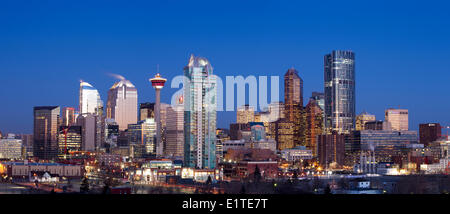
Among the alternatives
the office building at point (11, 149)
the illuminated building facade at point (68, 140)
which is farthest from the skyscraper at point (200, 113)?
the office building at point (11, 149)

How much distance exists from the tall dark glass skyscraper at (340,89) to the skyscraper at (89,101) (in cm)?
4654

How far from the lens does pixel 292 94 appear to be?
130 m

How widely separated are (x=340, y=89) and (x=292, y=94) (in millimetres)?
10616

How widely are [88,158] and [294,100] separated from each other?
44.8 meters

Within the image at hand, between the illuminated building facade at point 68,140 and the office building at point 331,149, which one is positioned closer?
the office building at point 331,149

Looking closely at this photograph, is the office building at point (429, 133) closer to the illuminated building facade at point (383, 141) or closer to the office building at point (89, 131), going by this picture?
the illuminated building facade at point (383, 141)

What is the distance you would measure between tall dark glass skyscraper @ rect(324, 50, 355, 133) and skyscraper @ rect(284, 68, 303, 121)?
6272mm

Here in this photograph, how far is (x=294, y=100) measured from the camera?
423ft

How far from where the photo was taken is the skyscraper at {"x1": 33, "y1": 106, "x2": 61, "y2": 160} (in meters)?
114

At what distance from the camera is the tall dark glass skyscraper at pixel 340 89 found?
131 metres

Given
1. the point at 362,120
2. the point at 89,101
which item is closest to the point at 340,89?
the point at 362,120

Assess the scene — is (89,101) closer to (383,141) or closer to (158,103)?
(158,103)
